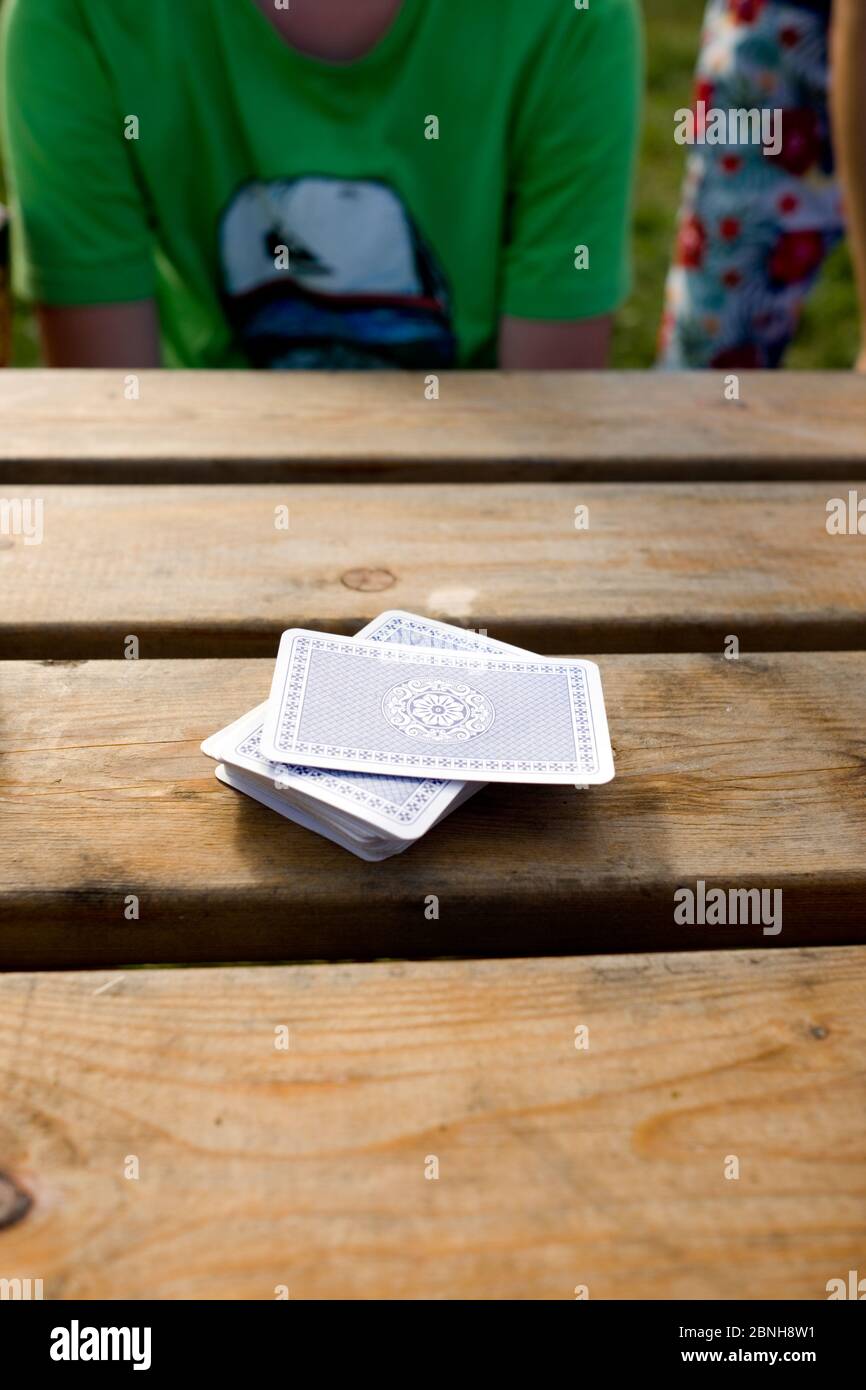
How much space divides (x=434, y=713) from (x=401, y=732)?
30mm

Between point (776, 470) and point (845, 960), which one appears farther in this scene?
point (776, 470)

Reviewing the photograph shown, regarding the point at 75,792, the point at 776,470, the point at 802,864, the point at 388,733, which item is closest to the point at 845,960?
the point at 802,864

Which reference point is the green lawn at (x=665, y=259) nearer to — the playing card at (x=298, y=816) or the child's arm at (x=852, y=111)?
the child's arm at (x=852, y=111)

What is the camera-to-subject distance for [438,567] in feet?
3.34

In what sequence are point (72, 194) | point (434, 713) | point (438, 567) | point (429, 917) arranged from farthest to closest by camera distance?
point (72, 194) → point (438, 567) → point (434, 713) → point (429, 917)

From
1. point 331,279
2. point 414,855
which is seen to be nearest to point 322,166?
point 331,279

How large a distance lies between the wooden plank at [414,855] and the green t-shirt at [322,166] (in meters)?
0.92

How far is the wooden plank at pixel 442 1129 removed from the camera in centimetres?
52

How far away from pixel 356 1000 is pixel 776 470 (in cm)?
81

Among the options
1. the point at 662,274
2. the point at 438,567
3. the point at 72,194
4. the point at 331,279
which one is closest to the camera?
the point at 438,567

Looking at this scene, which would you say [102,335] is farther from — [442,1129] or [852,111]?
[442,1129]

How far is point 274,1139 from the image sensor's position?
0.57 m

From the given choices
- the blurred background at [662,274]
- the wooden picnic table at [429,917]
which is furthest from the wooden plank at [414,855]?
the blurred background at [662,274]
